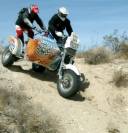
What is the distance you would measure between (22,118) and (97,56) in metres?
5.90

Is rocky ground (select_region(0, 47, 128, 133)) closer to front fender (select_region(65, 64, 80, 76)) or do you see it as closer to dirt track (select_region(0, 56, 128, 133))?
dirt track (select_region(0, 56, 128, 133))

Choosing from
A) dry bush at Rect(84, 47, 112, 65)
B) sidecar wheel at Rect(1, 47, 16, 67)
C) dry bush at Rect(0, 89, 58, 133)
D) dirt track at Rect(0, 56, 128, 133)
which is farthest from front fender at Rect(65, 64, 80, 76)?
dry bush at Rect(84, 47, 112, 65)

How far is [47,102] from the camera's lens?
1324 centimetres

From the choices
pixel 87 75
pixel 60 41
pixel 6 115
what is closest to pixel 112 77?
pixel 87 75

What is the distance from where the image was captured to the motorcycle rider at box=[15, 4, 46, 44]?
15086mm

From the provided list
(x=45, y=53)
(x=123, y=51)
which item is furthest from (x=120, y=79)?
(x=123, y=51)

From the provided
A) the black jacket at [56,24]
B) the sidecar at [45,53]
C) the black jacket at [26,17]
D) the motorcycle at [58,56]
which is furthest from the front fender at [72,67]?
the black jacket at [26,17]

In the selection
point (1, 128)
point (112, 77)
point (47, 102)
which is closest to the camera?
point (1, 128)

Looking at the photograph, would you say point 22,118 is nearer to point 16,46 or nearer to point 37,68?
point 16,46

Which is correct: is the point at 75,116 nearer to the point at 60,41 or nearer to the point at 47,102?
the point at 47,102

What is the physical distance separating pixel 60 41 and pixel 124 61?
354cm

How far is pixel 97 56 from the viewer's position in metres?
17.0

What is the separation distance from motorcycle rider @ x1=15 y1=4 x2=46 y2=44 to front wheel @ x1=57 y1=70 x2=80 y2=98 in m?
2.01

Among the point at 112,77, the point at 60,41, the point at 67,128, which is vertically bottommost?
the point at 67,128
